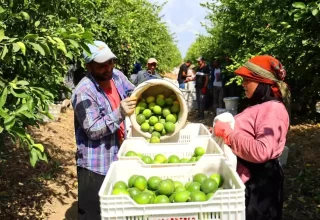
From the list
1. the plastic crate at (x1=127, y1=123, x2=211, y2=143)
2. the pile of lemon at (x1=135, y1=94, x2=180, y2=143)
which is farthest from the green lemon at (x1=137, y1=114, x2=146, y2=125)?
the plastic crate at (x1=127, y1=123, x2=211, y2=143)

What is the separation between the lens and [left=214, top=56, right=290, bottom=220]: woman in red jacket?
2209 mm

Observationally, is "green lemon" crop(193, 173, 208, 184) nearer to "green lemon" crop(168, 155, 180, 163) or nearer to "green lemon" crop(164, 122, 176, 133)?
"green lemon" crop(168, 155, 180, 163)

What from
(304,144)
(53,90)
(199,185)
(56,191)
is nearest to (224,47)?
(304,144)

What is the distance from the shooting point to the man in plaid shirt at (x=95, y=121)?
2688 millimetres

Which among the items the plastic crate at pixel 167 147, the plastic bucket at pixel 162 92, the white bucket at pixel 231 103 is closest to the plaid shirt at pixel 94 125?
the plastic crate at pixel 167 147

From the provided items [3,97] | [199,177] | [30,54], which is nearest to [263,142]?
[199,177]

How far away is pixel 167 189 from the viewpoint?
6.85ft

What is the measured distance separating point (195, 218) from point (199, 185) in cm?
38

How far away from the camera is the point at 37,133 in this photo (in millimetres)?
7602

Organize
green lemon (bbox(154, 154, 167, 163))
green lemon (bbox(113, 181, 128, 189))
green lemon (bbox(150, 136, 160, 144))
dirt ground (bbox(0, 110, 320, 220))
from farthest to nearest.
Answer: dirt ground (bbox(0, 110, 320, 220)) → green lemon (bbox(150, 136, 160, 144)) → green lemon (bbox(154, 154, 167, 163)) → green lemon (bbox(113, 181, 128, 189))

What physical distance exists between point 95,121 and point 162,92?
2.85 ft

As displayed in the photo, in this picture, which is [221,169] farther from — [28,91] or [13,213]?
[13,213]

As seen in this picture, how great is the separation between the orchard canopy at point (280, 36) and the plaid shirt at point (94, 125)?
150cm

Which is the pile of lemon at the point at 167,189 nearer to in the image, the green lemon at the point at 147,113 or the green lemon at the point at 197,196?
the green lemon at the point at 197,196
